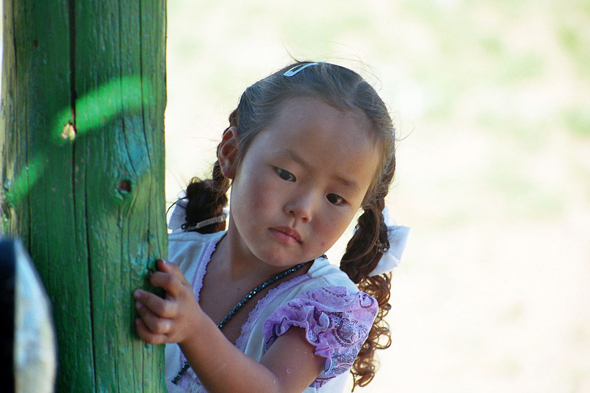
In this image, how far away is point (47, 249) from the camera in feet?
4.60

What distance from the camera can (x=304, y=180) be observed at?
1.98 m

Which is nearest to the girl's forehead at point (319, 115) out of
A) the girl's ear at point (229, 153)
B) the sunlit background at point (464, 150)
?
the girl's ear at point (229, 153)

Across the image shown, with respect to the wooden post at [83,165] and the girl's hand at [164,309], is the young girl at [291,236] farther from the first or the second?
the wooden post at [83,165]

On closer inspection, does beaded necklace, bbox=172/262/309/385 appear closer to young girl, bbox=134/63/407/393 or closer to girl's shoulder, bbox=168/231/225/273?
young girl, bbox=134/63/407/393

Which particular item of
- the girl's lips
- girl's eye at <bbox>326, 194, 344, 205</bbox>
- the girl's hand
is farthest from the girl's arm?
girl's eye at <bbox>326, 194, 344, 205</bbox>

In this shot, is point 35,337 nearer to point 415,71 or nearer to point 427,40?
point 415,71

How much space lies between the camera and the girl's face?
1.97 meters

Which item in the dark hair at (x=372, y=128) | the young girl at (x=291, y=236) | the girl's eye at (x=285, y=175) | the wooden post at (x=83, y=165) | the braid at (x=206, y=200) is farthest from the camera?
the braid at (x=206, y=200)

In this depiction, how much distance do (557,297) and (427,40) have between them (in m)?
4.75

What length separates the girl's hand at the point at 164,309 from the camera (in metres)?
1.45

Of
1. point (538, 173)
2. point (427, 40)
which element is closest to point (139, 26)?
point (538, 173)

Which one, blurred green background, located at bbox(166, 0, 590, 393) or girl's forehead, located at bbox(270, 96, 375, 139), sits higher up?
blurred green background, located at bbox(166, 0, 590, 393)

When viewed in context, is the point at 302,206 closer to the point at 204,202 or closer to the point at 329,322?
the point at 329,322

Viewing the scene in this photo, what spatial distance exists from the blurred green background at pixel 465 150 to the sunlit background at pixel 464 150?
2 centimetres
